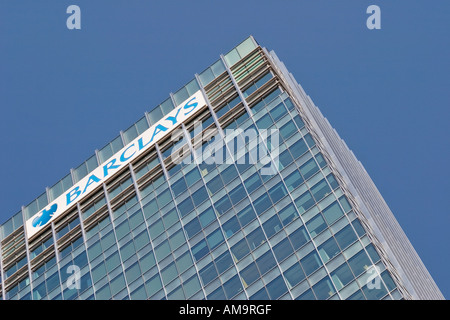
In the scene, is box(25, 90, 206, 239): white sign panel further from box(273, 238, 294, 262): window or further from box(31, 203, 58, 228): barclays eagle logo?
box(273, 238, 294, 262): window

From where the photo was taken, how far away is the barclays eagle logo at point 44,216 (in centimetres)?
8144

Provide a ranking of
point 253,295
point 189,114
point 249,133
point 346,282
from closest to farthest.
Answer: point 346,282 < point 253,295 < point 249,133 < point 189,114

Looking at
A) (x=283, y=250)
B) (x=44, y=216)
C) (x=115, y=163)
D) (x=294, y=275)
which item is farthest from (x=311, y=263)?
(x=44, y=216)

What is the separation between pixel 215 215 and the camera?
6569 centimetres

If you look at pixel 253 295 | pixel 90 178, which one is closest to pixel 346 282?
pixel 253 295

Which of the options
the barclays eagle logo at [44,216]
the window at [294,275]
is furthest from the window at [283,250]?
the barclays eagle logo at [44,216]

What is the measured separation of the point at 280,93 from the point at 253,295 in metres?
21.6

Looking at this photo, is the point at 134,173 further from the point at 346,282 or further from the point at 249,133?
the point at 346,282

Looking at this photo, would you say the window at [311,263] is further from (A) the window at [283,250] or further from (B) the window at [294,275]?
(A) the window at [283,250]

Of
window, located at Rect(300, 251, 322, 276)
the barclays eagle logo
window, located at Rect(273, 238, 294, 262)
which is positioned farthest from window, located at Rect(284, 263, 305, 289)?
the barclays eagle logo

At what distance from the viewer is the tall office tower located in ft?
187

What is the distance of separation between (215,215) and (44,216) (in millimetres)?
23878

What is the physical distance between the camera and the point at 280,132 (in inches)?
2670

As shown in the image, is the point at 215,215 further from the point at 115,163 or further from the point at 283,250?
the point at 115,163
